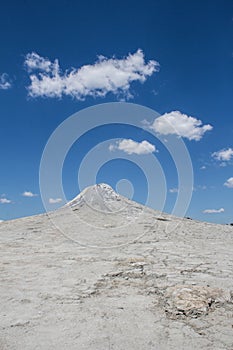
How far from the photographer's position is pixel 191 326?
353cm

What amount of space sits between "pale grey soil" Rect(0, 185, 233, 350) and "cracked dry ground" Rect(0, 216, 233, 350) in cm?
1

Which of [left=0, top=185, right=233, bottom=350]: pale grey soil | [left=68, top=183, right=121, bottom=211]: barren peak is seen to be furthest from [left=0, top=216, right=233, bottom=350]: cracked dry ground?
[left=68, top=183, right=121, bottom=211]: barren peak

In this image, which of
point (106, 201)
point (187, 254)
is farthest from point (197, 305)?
point (106, 201)

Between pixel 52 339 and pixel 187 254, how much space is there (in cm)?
407

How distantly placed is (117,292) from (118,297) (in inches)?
7.2

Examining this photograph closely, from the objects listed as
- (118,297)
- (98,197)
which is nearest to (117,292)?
(118,297)

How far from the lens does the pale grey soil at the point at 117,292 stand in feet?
11.0

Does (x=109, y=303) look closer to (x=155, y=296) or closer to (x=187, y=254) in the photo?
(x=155, y=296)

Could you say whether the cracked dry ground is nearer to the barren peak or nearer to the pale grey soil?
the pale grey soil

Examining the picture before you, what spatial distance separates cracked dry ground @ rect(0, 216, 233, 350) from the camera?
3.32 meters

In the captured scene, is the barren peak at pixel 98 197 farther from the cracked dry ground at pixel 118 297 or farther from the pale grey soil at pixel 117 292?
the cracked dry ground at pixel 118 297

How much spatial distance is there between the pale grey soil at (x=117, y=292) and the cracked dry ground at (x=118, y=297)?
0.01 meters

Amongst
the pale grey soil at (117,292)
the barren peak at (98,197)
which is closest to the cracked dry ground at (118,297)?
the pale grey soil at (117,292)

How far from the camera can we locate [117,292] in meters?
4.57
